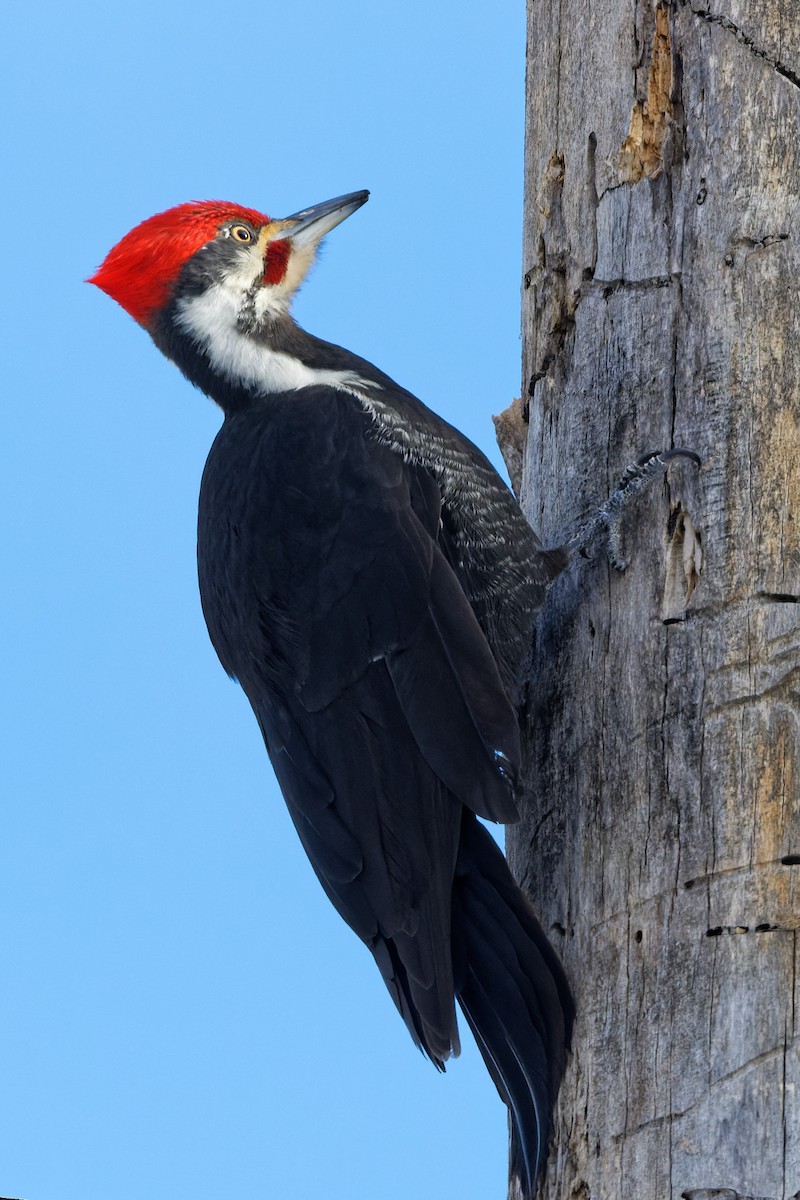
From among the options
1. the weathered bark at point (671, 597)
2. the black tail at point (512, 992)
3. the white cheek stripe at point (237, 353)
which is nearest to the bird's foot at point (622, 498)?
the weathered bark at point (671, 597)

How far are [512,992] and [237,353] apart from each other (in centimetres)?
154

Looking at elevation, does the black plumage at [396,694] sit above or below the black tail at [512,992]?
above

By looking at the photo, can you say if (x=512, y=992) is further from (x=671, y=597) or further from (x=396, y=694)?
(x=671, y=597)

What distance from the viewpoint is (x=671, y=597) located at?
2379 millimetres

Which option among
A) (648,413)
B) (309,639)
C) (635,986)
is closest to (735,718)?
(635,986)

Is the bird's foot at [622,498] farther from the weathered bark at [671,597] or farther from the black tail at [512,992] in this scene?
the black tail at [512,992]

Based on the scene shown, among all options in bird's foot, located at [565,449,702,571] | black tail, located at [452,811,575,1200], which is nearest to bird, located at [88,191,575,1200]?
black tail, located at [452,811,575,1200]

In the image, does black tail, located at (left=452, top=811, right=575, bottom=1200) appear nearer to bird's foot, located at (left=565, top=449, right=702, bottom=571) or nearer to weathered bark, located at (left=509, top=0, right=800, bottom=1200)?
weathered bark, located at (left=509, top=0, right=800, bottom=1200)

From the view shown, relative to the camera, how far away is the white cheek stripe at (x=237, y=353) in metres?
3.08

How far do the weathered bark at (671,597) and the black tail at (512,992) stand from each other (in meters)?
0.04

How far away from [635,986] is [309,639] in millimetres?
847

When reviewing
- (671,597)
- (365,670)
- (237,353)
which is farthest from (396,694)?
(237,353)

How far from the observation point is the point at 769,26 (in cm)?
262

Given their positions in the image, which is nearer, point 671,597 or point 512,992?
point 512,992
